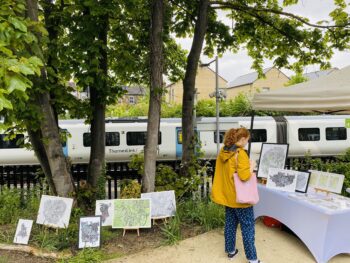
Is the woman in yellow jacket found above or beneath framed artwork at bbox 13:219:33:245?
above

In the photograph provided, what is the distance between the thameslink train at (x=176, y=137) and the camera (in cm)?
1606

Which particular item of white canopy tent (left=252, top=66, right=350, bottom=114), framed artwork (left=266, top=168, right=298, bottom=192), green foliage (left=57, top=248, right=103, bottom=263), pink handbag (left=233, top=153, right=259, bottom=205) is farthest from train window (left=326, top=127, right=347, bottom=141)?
green foliage (left=57, top=248, right=103, bottom=263)

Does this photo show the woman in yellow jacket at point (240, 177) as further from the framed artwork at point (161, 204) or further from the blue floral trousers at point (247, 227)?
the framed artwork at point (161, 204)

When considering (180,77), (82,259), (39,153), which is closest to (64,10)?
(39,153)

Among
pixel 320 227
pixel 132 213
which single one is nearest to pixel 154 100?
pixel 132 213

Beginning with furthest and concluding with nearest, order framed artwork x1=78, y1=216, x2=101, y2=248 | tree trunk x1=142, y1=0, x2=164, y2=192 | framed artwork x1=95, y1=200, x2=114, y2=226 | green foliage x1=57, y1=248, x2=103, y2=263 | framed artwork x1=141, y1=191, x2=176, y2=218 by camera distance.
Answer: tree trunk x1=142, y1=0, x2=164, y2=192 < framed artwork x1=141, y1=191, x2=176, y2=218 < framed artwork x1=95, y1=200, x2=114, y2=226 < framed artwork x1=78, y1=216, x2=101, y2=248 < green foliage x1=57, y1=248, x2=103, y2=263

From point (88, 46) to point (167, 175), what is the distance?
2.88m

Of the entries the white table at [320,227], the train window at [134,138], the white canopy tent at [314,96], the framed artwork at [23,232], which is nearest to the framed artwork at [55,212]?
the framed artwork at [23,232]

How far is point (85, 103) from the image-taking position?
20.9 feet

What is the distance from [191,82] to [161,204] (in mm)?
2841

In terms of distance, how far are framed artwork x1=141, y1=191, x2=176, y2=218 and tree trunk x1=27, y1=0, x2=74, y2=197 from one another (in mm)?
1337

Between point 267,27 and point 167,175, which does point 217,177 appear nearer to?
point 167,175

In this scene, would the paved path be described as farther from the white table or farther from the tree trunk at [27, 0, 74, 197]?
the tree trunk at [27, 0, 74, 197]

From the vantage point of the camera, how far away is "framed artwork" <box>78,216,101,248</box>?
470cm
